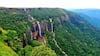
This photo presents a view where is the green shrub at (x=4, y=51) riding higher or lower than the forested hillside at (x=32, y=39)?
higher

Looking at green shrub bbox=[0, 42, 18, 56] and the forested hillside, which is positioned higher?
green shrub bbox=[0, 42, 18, 56]

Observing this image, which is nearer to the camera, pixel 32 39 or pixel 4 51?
pixel 4 51

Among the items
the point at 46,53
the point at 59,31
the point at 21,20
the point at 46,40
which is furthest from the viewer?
the point at 59,31

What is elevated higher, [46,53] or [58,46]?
[46,53]

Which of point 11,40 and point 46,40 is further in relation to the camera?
point 46,40

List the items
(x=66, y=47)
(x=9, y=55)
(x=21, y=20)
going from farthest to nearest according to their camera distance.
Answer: (x=21, y=20)
(x=66, y=47)
(x=9, y=55)

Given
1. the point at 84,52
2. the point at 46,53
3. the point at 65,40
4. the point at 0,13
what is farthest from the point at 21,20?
the point at 46,53

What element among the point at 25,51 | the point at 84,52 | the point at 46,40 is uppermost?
the point at 25,51

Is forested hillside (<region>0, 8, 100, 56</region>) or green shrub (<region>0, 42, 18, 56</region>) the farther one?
forested hillside (<region>0, 8, 100, 56</region>)

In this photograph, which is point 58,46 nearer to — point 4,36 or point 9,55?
point 4,36

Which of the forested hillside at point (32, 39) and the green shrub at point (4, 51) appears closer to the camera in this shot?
the green shrub at point (4, 51)

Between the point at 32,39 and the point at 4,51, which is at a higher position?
the point at 4,51
